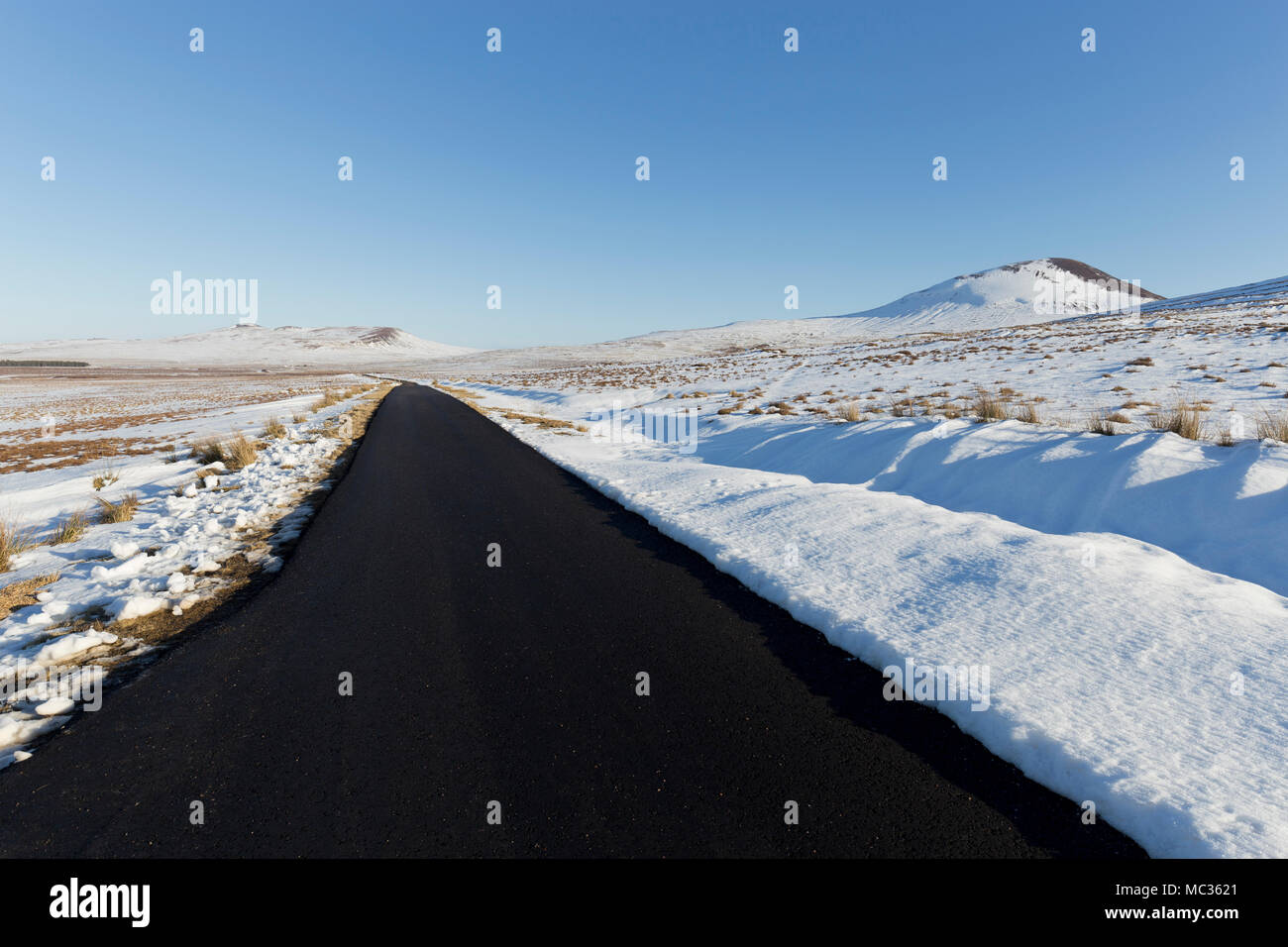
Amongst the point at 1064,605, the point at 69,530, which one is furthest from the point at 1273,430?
the point at 69,530

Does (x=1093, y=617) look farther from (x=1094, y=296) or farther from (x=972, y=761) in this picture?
(x=1094, y=296)

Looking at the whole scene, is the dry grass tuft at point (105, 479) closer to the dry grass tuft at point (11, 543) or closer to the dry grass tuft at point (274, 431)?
the dry grass tuft at point (11, 543)

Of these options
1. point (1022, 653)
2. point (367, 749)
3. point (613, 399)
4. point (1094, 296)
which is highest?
point (1094, 296)

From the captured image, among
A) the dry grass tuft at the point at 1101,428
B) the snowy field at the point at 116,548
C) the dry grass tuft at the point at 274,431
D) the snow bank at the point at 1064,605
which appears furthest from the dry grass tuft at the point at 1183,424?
the dry grass tuft at the point at 274,431

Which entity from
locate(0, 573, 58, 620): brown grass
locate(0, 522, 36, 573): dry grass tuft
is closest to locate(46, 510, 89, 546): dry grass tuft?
locate(0, 522, 36, 573): dry grass tuft

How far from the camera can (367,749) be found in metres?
3.07

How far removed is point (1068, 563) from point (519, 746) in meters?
4.90

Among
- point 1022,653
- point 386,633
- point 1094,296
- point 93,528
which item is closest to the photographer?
point 1022,653

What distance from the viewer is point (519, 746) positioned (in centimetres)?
308

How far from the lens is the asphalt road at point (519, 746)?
2.51 meters

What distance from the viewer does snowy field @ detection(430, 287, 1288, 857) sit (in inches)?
110

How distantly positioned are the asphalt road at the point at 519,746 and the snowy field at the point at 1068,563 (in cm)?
36
